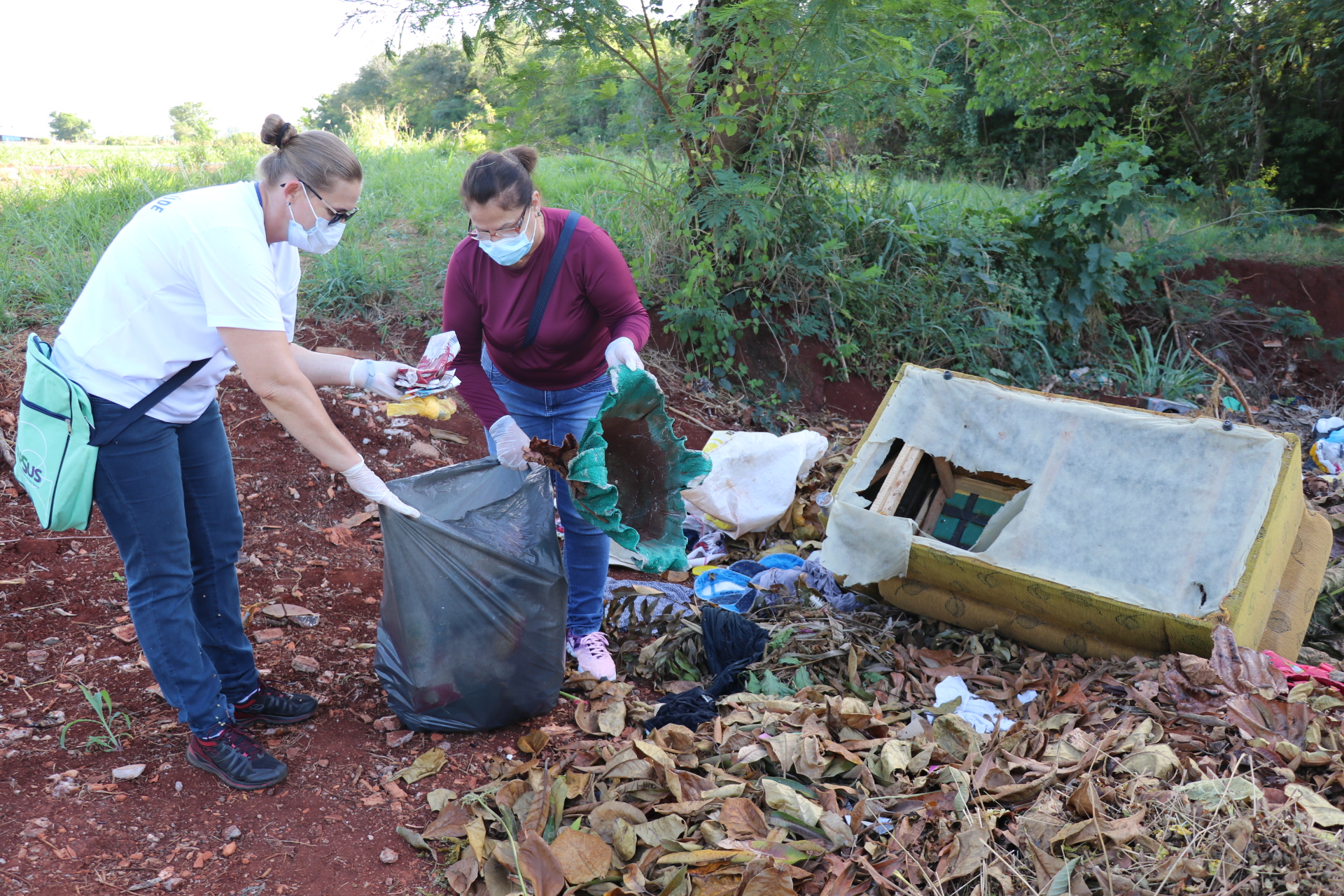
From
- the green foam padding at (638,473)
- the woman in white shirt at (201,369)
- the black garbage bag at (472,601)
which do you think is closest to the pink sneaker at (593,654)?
the black garbage bag at (472,601)

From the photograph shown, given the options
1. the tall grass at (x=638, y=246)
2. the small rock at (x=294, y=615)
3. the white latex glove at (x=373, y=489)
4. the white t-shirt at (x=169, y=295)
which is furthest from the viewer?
the tall grass at (x=638, y=246)

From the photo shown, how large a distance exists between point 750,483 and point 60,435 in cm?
284

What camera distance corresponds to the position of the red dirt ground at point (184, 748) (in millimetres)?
1877

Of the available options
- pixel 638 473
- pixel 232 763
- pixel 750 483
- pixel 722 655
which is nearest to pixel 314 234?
pixel 638 473

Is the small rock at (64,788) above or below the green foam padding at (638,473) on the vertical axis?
below

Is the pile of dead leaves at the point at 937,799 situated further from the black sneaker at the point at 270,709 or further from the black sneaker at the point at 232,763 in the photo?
the black sneaker at the point at 270,709

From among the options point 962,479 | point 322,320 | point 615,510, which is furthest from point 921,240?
point 615,510

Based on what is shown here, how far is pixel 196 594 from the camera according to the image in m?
2.21

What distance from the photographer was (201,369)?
189 cm

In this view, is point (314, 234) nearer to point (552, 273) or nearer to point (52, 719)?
point (552, 273)

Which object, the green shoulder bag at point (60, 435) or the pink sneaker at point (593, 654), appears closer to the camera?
the green shoulder bag at point (60, 435)

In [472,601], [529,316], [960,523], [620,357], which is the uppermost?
[529,316]

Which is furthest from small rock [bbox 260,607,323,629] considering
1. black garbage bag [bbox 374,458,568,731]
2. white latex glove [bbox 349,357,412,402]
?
white latex glove [bbox 349,357,412,402]

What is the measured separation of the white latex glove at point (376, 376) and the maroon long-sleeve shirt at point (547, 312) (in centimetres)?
28
